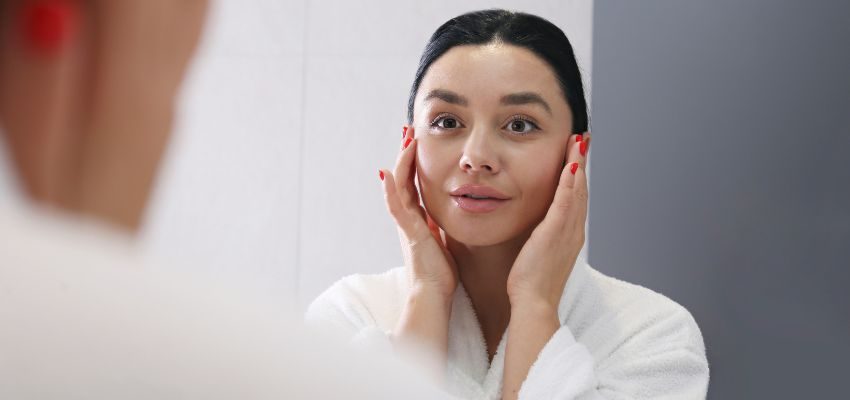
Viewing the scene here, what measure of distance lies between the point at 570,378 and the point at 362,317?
0.29m

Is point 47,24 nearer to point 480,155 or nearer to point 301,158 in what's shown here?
point 480,155

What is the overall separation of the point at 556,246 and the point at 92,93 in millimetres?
790

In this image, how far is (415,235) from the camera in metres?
0.94

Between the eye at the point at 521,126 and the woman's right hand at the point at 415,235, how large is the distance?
121mm

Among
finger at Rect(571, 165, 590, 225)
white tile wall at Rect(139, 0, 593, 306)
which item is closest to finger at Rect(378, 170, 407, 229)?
finger at Rect(571, 165, 590, 225)

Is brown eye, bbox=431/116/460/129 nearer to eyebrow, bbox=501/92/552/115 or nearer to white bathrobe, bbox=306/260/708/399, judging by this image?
eyebrow, bbox=501/92/552/115

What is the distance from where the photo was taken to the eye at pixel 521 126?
88cm

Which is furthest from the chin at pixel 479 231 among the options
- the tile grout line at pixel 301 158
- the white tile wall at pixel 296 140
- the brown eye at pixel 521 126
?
the tile grout line at pixel 301 158

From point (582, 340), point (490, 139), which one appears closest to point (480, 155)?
point (490, 139)

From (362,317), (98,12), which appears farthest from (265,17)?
(98,12)

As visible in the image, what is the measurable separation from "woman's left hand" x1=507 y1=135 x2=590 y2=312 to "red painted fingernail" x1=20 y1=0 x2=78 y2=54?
76cm

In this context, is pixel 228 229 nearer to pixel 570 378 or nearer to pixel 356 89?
pixel 356 89

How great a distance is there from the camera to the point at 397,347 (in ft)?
2.82

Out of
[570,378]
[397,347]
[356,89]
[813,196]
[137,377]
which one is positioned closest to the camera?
[137,377]
